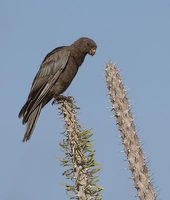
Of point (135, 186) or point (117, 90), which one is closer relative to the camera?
point (135, 186)

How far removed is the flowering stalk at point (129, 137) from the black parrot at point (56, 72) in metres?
6.17

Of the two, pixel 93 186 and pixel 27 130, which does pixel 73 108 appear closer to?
pixel 93 186

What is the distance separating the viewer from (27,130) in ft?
29.6

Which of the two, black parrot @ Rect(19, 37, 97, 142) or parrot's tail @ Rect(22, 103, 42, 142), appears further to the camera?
black parrot @ Rect(19, 37, 97, 142)

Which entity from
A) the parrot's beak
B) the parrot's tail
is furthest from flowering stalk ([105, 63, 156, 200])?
the parrot's beak

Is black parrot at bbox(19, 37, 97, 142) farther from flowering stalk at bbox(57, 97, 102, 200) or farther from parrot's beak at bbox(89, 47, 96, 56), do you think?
flowering stalk at bbox(57, 97, 102, 200)

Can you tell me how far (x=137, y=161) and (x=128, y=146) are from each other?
15cm

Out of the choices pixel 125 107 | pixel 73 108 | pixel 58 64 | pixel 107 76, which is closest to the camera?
pixel 125 107

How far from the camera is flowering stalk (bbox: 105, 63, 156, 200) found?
11.8 ft

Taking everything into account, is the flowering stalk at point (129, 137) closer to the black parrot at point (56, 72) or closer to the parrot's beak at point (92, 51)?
the black parrot at point (56, 72)

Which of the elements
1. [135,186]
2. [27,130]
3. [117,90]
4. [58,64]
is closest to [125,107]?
[117,90]

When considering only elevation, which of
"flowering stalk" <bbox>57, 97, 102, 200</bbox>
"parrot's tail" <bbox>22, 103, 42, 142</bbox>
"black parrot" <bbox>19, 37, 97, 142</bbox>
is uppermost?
"black parrot" <bbox>19, 37, 97, 142</bbox>

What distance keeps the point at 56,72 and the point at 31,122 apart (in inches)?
96.7

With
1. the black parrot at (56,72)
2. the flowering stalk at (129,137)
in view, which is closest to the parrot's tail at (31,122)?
the black parrot at (56,72)
